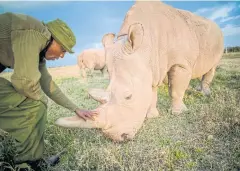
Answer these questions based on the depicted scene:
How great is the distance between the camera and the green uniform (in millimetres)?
3018

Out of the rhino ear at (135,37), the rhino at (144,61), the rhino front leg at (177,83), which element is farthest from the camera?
the rhino front leg at (177,83)

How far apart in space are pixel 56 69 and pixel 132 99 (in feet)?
45.1

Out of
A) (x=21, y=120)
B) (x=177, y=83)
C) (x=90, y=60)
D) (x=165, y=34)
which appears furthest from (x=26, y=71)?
(x=90, y=60)

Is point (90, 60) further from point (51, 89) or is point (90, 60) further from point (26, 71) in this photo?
point (26, 71)

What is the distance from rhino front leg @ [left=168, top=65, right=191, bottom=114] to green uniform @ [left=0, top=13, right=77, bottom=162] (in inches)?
104

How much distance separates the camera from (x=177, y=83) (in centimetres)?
557

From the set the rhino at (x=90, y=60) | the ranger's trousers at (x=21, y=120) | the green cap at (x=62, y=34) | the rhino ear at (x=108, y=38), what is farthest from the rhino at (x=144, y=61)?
the rhino at (x=90, y=60)

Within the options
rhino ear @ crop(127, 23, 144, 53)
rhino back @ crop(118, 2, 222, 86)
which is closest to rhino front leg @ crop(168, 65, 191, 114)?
rhino back @ crop(118, 2, 222, 86)

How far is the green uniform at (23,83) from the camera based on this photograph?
3.02 m

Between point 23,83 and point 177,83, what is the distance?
10.3 feet

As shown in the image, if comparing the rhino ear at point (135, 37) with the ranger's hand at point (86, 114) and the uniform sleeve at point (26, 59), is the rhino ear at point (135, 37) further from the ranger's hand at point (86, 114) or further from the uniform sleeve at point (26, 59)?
the uniform sleeve at point (26, 59)

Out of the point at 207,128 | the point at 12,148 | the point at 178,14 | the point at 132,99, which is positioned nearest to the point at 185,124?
the point at 207,128

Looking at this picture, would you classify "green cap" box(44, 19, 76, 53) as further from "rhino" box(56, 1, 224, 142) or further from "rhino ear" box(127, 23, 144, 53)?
"rhino ear" box(127, 23, 144, 53)

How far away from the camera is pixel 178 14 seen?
568 cm
